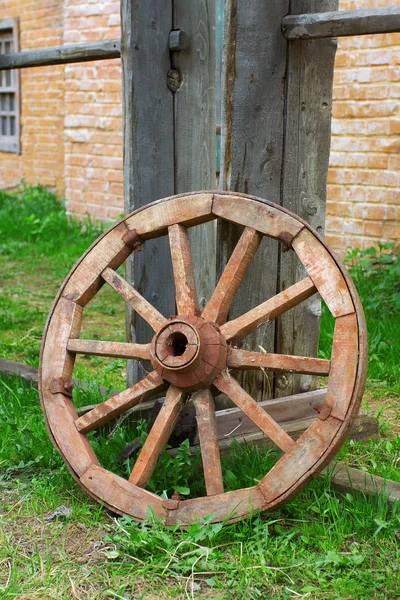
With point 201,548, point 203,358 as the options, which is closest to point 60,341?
point 203,358

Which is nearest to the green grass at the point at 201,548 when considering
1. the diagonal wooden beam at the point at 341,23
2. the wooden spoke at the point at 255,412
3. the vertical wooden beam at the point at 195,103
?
the wooden spoke at the point at 255,412

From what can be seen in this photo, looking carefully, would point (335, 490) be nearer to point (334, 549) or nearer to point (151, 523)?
point (334, 549)

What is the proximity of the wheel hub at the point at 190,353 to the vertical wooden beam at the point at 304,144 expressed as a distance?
0.58m

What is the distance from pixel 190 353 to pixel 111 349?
1.20 ft

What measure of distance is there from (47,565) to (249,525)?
61cm

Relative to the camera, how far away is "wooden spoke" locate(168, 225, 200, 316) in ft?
8.87

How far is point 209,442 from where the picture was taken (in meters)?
2.53

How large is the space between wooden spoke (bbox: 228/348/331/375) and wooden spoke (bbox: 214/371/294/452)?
0.06m

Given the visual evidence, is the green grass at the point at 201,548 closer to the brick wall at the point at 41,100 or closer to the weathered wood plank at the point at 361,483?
the weathered wood plank at the point at 361,483

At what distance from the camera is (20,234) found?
8234 millimetres

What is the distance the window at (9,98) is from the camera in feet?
34.6

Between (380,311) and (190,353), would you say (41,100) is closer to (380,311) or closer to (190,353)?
(380,311)

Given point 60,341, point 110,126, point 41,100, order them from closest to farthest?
1. point 60,341
2. point 110,126
3. point 41,100

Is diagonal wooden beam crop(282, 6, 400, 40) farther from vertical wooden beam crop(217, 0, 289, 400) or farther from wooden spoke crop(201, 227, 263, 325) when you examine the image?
wooden spoke crop(201, 227, 263, 325)
